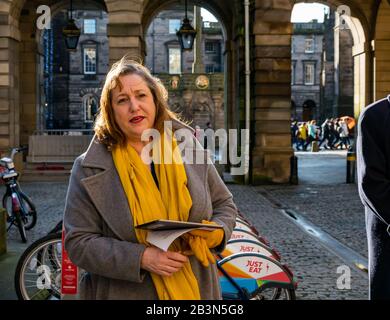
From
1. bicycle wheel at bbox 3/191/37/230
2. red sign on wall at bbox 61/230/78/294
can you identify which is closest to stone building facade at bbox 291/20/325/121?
bicycle wheel at bbox 3/191/37/230

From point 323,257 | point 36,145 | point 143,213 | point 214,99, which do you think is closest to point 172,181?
point 143,213

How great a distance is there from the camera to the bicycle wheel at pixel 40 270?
198 inches

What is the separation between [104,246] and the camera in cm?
241

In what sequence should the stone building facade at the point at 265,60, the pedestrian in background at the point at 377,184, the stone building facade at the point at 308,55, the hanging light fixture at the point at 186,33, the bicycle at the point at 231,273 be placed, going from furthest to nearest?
the stone building facade at the point at 308,55 < the hanging light fixture at the point at 186,33 < the stone building facade at the point at 265,60 < the bicycle at the point at 231,273 < the pedestrian in background at the point at 377,184

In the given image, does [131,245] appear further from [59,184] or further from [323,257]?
[59,184]

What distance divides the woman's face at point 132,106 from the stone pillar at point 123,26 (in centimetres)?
1472

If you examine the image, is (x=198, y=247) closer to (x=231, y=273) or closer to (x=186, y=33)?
→ (x=231, y=273)

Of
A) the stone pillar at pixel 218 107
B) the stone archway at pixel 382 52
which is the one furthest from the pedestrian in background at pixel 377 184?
the stone pillar at pixel 218 107

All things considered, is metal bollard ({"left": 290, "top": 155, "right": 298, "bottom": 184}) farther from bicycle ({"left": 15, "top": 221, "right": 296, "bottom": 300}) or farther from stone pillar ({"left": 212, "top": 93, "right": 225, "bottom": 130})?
stone pillar ({"left": 212, "top": 93, "right": 225, "bottom": 130})

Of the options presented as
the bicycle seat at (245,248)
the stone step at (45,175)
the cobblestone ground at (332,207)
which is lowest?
the cobblestone ground at (332,207)

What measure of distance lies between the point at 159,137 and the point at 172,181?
240 millimetres

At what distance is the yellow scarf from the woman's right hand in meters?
0.06

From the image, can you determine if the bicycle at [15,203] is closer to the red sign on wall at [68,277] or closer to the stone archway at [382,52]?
the red sign on wall at [68,277]

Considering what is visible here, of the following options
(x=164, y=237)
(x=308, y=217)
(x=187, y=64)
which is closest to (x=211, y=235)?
(x=164, y=237)
